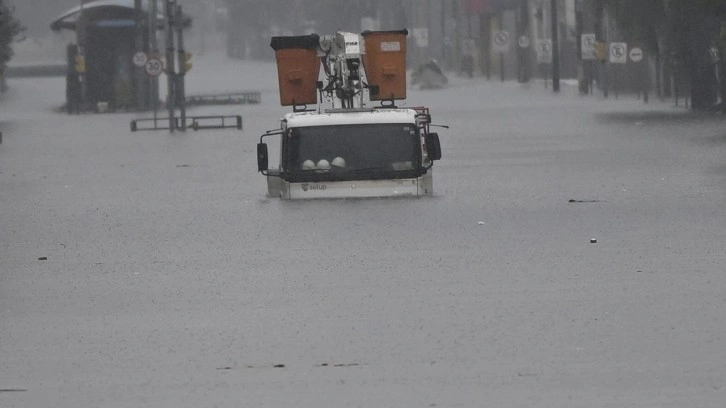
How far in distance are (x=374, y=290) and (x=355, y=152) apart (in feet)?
35.1

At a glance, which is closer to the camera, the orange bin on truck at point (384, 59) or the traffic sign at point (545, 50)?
the orange bin on truck at point (384, 59)

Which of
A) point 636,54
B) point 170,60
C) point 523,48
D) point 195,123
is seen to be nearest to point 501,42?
point 523,48

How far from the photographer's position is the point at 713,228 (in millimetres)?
20891

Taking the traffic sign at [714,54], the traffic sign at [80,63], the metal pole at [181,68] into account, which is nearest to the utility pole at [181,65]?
the metal pole at [181,68]

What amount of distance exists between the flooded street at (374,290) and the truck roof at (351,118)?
1.10m

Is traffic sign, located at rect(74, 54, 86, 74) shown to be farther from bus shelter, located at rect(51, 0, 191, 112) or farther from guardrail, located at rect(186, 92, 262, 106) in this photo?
guardrail, located at rect(186, 92, 262, 106)

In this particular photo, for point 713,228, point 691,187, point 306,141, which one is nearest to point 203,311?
point 713,228

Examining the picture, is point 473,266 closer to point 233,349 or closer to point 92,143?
point 233,349

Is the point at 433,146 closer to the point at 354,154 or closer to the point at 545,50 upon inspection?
the point at 354,154

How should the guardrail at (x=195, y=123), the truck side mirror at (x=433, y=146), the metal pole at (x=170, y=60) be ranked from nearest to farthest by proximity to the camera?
the truck side mirror at (x=433, y=146), the metal pole at (x=170, y=60), the guardrail at (x=195, y=123)

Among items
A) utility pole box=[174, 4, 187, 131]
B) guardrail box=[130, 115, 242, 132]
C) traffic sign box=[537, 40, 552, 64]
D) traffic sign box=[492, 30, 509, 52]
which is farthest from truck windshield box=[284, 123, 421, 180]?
traffic sign box=[492, 30, 509, 52]

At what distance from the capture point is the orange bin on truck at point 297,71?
97.5ft

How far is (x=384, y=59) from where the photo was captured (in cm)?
3020

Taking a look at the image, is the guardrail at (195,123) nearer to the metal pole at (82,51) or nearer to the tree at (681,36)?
the metal pole at (82,51)
